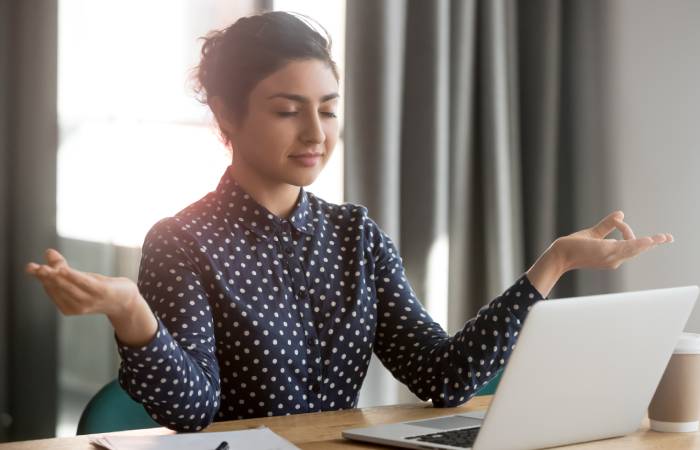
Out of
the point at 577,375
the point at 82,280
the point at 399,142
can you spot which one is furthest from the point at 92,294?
the point at 399,142

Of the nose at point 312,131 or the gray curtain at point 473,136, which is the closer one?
the nose at point 312,131

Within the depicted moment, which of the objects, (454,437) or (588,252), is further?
(588,252)

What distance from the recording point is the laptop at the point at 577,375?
40.5 inches

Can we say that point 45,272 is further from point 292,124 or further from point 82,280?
Answer: point 292,124

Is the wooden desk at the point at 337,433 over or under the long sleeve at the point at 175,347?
under

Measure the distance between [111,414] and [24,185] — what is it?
0.66m

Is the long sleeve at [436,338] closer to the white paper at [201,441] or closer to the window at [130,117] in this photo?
the white paper at [201,441]

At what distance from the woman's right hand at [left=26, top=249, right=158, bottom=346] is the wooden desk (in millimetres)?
176

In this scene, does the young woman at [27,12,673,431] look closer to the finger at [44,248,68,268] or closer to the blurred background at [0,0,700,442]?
the finger at [44,248,68,268]

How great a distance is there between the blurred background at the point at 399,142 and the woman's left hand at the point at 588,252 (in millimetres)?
1112

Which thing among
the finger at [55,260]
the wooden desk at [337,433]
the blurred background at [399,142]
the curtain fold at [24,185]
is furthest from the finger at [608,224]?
the curtain fold at [24,185]

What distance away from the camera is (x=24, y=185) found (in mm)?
2055

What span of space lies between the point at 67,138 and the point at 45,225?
20cm

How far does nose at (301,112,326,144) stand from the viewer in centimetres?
150
